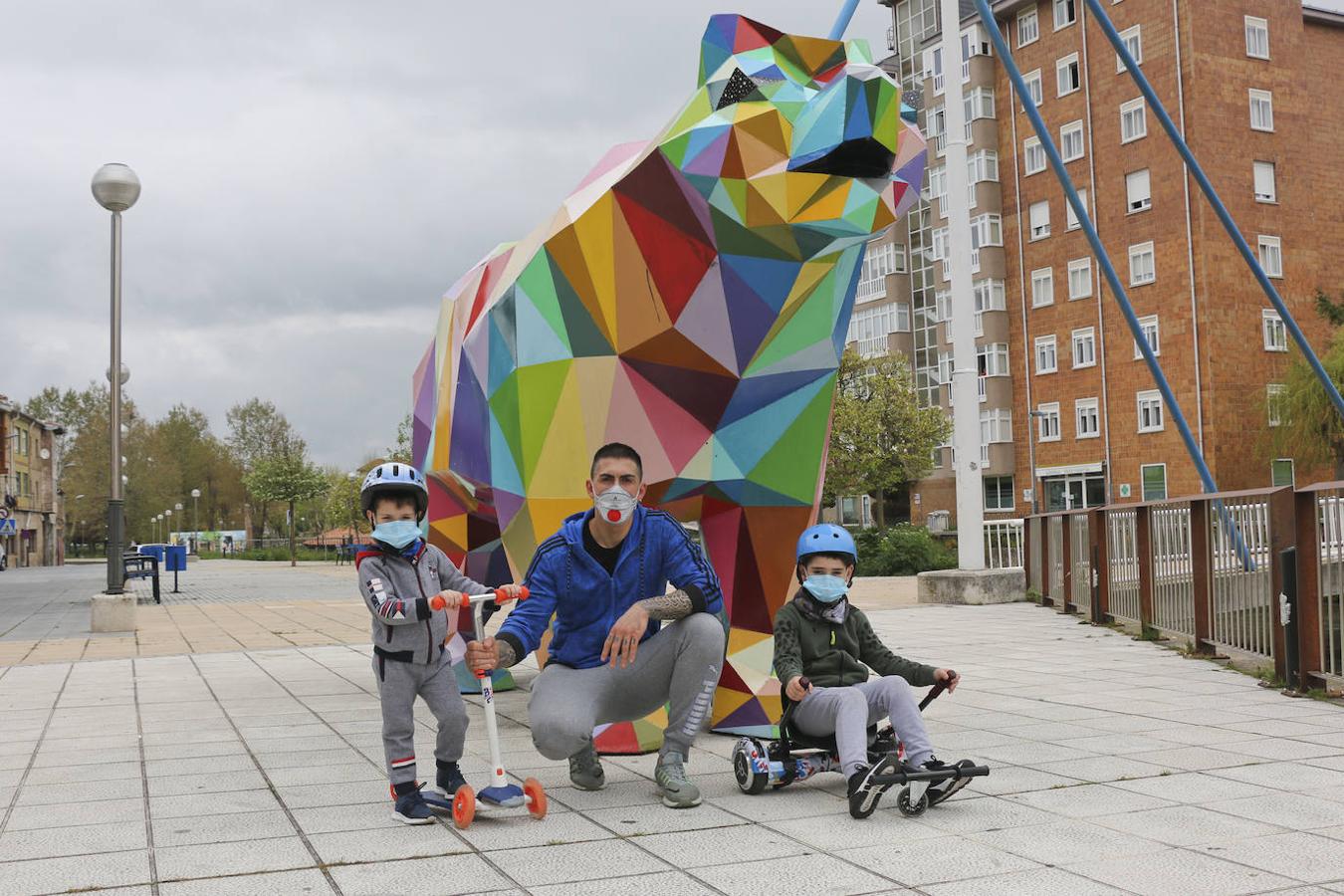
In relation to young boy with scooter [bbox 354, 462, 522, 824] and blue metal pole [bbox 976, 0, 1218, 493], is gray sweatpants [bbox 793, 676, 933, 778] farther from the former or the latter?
blue metal pole [bbox 976, 0, 1218, 493]

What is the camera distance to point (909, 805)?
4.13 metres

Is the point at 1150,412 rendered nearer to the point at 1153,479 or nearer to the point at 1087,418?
the point at 1153,479

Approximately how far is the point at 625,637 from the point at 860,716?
895mm

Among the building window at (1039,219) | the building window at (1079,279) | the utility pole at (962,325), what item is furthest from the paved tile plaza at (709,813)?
the building window at (1039,219)

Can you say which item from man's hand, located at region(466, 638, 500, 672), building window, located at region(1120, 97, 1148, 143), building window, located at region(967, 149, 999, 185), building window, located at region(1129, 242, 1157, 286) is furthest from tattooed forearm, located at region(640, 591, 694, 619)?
building window, located at region(967, 149, 999, 185)

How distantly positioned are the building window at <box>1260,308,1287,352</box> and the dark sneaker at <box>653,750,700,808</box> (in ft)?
113

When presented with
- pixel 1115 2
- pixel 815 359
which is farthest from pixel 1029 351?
pixel 815 359

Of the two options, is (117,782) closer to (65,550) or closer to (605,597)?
(605,597)

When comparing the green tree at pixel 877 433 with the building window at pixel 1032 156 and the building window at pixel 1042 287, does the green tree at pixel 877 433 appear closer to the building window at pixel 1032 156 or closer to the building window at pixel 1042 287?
the building window at pixel 1042 287

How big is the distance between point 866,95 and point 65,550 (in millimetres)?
89774

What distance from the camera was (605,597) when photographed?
15.2 feet

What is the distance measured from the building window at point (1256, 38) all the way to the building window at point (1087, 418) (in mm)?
10861

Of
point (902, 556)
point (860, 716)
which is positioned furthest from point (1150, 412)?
point (860, 716)

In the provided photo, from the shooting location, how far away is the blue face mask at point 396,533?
14.4 feet
